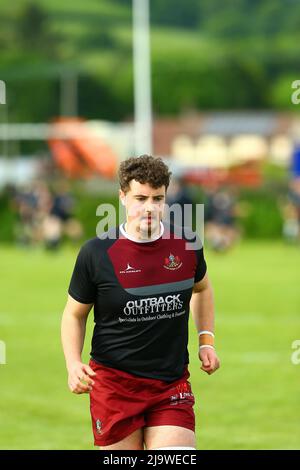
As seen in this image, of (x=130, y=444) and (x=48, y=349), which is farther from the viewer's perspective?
(x=48, y=349)

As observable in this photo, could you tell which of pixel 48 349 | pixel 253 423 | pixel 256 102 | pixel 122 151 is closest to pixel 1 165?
pixel 122 151

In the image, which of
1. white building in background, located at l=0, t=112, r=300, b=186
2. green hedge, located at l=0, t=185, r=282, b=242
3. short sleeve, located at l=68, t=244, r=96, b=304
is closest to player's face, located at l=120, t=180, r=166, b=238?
short sleeve, located at l=68, t=244, r=96, b=304

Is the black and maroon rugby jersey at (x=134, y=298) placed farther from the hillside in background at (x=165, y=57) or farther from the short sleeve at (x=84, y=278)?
the hillside in background at (x=165, y=57)

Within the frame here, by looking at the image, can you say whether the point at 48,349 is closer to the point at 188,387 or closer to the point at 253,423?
the point at 253,423

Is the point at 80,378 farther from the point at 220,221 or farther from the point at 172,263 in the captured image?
the point at 220,221

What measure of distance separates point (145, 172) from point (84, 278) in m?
0.66

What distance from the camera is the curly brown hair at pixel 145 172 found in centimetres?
661

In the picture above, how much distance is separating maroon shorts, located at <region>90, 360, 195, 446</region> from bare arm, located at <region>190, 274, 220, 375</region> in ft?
0.92

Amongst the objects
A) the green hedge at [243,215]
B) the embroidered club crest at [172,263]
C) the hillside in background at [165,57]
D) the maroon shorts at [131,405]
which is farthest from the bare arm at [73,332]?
the hillside in background at [165,57]

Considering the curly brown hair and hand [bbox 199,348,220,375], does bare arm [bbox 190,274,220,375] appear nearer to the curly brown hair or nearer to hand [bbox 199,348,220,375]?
hand [bbox 199,348,220,375]

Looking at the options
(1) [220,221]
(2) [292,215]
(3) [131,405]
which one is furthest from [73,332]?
(2) [292,215]

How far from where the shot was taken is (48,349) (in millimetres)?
15305

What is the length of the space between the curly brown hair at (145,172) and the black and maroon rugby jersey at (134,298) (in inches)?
13.2

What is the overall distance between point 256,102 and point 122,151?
75783 mm
